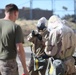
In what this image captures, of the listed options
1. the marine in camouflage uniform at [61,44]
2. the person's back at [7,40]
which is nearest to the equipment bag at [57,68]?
the marine in camouflage uniform at [61,44]

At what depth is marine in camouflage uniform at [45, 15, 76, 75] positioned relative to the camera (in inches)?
237

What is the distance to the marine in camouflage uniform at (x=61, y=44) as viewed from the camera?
19.7ft

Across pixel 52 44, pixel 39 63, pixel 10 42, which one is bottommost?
pixel 39 63

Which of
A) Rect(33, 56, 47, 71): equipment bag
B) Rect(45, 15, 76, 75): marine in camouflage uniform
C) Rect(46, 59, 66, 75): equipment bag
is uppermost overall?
Rect(45, 15, 76, 75): marine in camouflage uniform

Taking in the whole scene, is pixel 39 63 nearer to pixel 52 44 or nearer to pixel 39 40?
pixel 39 40

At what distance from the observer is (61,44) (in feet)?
19.8

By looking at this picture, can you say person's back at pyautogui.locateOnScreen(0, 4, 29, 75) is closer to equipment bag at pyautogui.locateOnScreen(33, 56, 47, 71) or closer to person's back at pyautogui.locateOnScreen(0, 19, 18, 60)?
person's back at pyautogui.locateOnScreen(0, 19, 18, 60)

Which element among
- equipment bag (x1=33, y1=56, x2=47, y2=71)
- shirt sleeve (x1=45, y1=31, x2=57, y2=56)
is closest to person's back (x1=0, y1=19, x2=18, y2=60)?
shirt sleeve (x1=45, y1=31, x2=57, y2=56)

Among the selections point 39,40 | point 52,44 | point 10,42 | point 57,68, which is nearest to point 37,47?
point 39,40

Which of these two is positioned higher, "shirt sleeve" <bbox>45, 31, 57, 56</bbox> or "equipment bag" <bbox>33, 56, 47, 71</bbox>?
"shirt sleeve" <bbox>45, 31, 57, 56</bbox>

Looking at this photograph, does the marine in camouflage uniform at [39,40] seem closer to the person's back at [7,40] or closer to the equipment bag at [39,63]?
the equipment bag at [39,63]

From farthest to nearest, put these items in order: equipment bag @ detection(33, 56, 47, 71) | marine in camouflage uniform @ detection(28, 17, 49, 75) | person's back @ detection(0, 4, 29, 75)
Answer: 1. marine in camouflage uniform @ detection(28, 17, 49, 75)
2. equipment bag @ detection(33, 56, 47, 71)
3. person's back @ detection(0, 4, 29, 75)

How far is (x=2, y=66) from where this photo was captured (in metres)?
5.43

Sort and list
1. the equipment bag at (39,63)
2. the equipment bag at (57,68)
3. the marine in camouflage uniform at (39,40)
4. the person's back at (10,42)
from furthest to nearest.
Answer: the marine in camouflage uniform at (39,40) → the equipment bag at (39,63) → the equipment bag at (57,68) → the person's back at (10,42)
